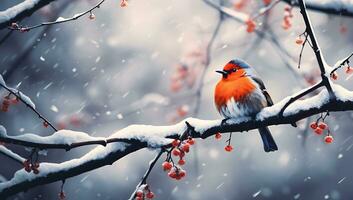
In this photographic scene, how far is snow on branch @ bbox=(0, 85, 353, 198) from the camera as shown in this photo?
2.80 metres

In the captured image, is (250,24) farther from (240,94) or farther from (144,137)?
(144,137)

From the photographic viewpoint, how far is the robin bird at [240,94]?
3.66m

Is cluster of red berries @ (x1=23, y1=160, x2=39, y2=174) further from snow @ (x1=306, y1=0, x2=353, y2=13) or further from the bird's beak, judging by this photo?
snow @ (x1=306, y1=0, x2=353, y2=13)

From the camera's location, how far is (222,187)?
12.4 m

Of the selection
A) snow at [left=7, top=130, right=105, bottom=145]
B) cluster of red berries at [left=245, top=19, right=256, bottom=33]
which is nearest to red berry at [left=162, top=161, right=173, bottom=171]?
snow at [left=7, top=130, right=105, bottom=145]

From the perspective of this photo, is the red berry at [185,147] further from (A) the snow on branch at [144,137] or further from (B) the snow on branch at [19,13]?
(B) the snow on branch at [19,13]

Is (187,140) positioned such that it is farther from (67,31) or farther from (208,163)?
(208,163)

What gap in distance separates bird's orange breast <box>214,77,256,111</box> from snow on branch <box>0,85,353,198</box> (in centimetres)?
Answer: 92

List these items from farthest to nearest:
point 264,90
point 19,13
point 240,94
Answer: point 264,90 → point 240,94 → point 19,13

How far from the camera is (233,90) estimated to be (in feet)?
12.9

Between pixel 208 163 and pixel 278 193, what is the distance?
6.50 feet

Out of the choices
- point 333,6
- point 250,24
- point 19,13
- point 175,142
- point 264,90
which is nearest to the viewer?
point 175,142

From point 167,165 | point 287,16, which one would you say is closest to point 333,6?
point 287,16

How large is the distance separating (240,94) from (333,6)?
3.24ft
